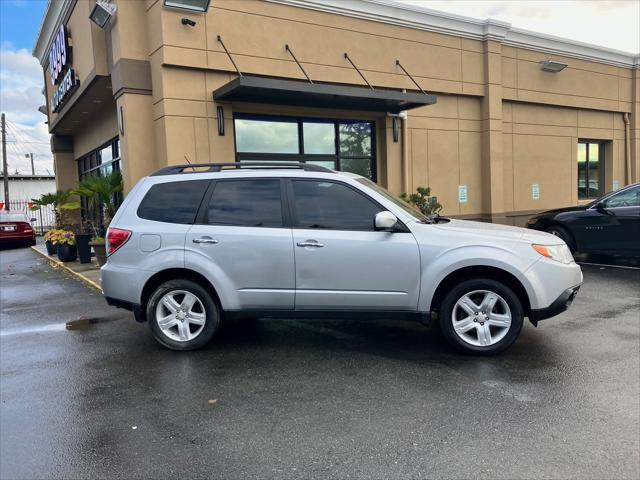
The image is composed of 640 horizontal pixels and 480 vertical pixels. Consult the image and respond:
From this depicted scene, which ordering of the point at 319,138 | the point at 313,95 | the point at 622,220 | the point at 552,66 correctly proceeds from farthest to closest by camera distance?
1. the point at 552,66
2. the point at 319,138
3. the point at 313,95
4. the point at 622,220

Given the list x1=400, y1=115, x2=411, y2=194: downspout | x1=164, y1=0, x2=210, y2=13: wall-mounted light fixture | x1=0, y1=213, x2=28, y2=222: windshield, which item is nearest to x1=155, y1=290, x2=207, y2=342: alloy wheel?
x1=164, y1=0, x2=210, y2=13: wall-mounted light fixture

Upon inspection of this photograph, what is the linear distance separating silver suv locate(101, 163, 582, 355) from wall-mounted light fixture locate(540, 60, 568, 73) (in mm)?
11858

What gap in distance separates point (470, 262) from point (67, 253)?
38.2 feet

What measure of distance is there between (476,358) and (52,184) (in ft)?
170

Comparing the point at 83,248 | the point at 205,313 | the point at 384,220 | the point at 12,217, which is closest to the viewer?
the point at 384,220

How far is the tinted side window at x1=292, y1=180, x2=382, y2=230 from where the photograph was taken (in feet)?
16.8

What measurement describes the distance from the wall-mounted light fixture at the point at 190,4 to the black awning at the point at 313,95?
1.51 meters

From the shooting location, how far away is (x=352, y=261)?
5000mm

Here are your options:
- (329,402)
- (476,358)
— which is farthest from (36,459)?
(476,358)

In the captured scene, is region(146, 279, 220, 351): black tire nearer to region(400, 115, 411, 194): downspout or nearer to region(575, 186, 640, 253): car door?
region(575, 186, 640, 253): car door

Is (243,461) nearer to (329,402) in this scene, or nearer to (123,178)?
(329,402)

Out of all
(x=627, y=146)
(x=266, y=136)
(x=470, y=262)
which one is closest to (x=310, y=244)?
(x=470, y=262)

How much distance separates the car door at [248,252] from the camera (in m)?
5.10

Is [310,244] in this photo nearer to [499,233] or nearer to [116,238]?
[499,233]
